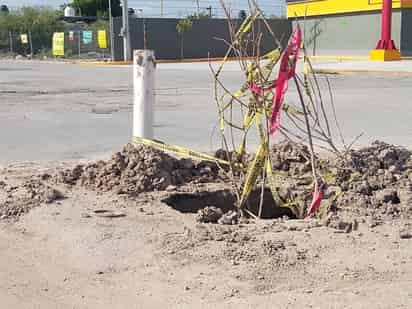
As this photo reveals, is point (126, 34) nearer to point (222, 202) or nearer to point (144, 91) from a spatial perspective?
point (144, 91)

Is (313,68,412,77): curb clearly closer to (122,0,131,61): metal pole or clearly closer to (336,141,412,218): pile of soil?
(122,0,131,61): metal pole

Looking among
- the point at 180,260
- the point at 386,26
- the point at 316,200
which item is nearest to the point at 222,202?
the point at 316,200

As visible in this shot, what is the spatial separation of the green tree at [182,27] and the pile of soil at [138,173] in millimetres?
41487

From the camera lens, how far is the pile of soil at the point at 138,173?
599cm

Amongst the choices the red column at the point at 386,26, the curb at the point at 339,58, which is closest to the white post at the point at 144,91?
the red column at the point at 386,26

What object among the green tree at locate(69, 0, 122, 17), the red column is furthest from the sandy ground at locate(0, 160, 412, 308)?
the green tree at locate(69, 0, 122, 17)

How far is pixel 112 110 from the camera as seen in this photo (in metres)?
13.9

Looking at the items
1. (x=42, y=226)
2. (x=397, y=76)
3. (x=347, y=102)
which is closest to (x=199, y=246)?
(x=42, y=226)

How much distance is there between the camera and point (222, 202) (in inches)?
237

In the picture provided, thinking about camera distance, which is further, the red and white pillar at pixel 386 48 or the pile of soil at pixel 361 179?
the red and white pillar at pixel 386 48

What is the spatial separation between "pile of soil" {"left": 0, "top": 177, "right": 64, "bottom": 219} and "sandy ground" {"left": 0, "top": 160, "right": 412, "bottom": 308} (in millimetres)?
167

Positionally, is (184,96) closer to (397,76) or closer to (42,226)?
(397,76)

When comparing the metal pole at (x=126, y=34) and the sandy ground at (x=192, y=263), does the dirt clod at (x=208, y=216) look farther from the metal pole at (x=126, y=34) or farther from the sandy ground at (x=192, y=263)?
the metal pole at (x=126, y=34)

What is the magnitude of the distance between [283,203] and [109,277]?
6.51 ft
